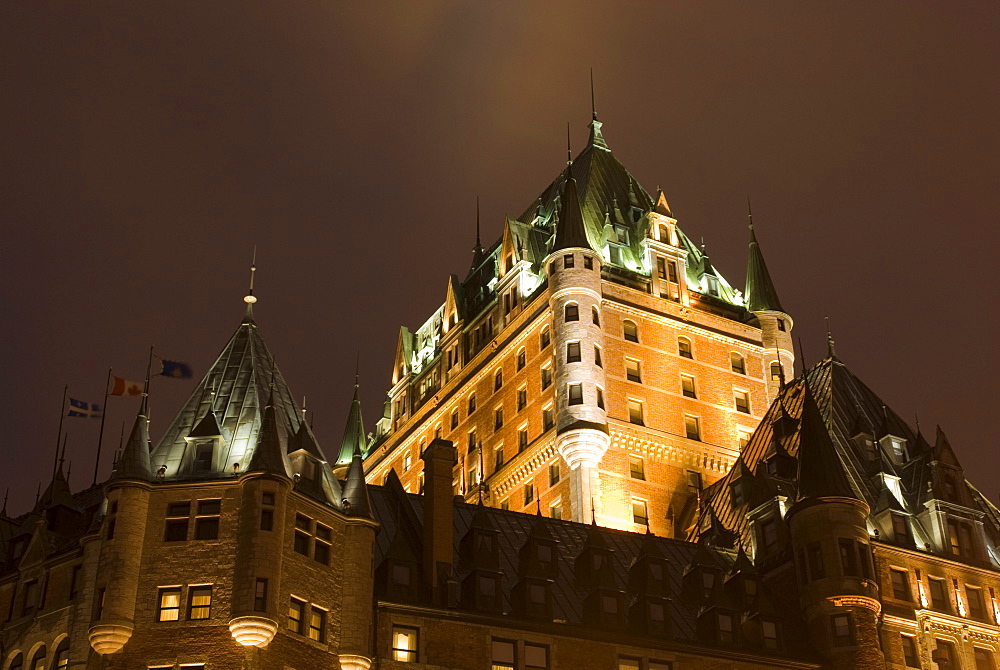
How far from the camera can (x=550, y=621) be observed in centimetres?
5506

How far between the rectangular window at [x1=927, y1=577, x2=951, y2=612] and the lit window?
30860 mm

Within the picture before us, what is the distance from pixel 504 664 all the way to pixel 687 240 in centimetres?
5542

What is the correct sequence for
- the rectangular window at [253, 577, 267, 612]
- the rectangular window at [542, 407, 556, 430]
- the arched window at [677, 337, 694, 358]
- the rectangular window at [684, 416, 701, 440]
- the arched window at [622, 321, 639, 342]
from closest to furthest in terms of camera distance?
the rectangular window at [253, 577, 267, 612] < the rectangular window at [542, 407, 556, 430] < the rectangular window at [684, 416, 701, 440] < the arched window at [622, 321, 639, 342] < the arched window at [677, 337, 694, 358]

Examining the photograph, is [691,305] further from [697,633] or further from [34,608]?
[34,608]

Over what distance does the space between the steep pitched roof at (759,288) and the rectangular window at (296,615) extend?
186 ft

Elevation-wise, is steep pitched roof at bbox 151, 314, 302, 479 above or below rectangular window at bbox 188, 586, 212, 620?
above

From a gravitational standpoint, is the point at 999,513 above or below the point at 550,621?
above

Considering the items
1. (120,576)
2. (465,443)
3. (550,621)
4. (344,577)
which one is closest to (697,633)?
(550,621)

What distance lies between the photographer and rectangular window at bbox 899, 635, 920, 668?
63.3m

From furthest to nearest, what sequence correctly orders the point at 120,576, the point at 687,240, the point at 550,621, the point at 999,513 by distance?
the point at 687,240
the point at 999,513
the point at 550,621
the point at 120,576

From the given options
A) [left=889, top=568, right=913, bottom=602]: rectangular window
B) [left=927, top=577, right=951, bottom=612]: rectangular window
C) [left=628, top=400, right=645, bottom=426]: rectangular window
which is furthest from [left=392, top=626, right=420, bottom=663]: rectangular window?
[left=628, top=400, right=645, bottom=426]: rectangular window

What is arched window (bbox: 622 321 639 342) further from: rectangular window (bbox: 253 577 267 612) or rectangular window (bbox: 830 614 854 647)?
rectangular window (bbox: 253 577 267 612)

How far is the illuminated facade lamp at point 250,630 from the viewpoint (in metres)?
46.8

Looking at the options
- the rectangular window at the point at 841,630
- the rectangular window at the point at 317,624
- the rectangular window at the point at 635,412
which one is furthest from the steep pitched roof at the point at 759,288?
the rectangular window at the point at 317,624
